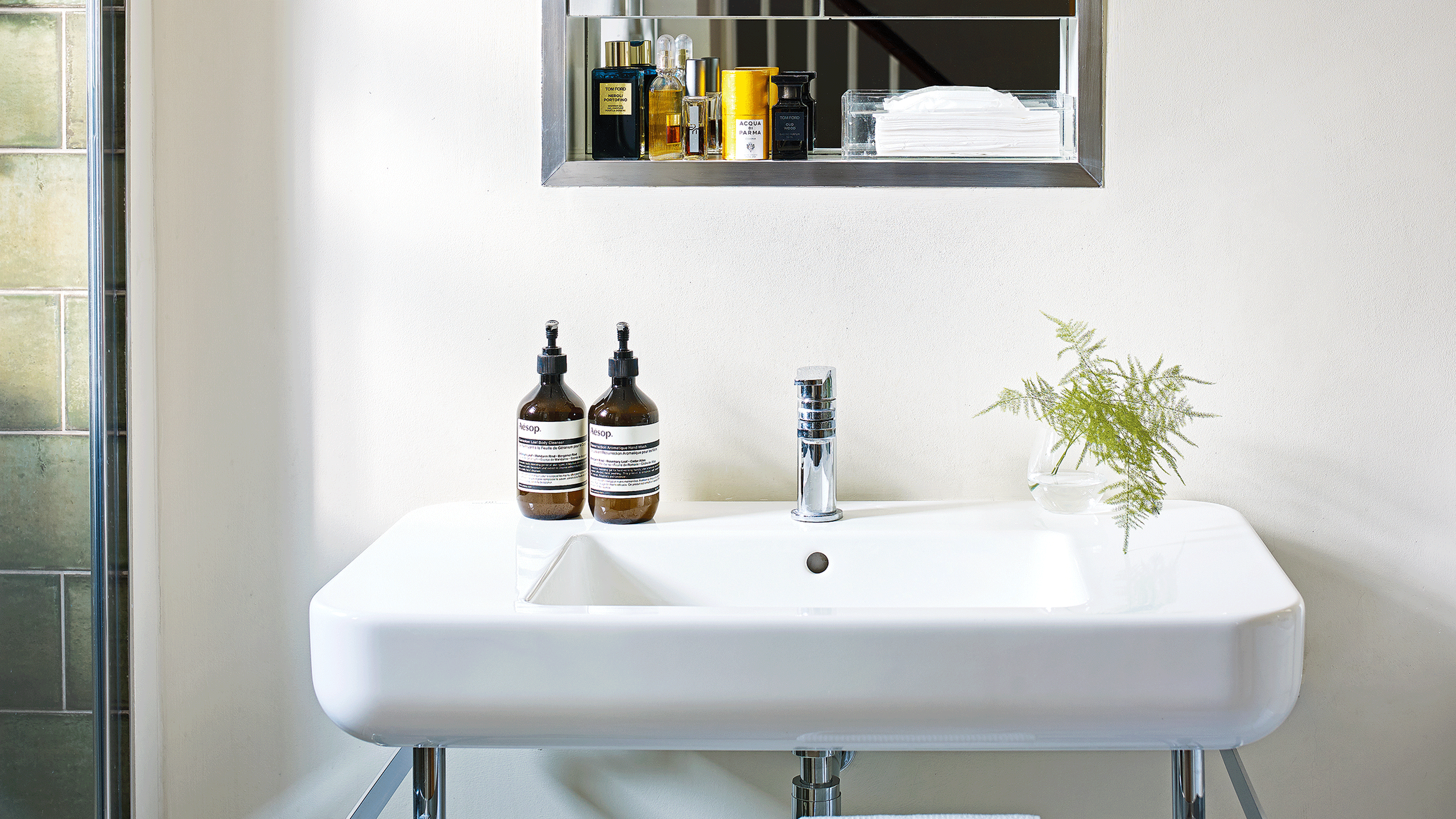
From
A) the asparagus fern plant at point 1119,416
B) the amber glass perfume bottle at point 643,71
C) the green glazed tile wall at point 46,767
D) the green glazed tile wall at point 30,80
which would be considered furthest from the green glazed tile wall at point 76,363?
the asparagus fern plant at point 1119,416

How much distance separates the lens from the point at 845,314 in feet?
3.73

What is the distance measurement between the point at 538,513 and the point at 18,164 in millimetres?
625

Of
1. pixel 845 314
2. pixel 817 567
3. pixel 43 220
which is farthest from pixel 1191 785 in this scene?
pixel 43 220

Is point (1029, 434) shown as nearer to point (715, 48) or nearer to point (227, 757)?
point (715, 48)

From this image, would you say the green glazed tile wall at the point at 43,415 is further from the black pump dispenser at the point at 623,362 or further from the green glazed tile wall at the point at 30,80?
the black pump dispenser at the point at 623,362

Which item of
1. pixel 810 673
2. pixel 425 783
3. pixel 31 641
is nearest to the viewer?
pixel 810 673

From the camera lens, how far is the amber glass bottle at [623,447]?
1.01 metres

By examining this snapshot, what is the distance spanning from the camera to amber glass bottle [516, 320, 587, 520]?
40.3 inches

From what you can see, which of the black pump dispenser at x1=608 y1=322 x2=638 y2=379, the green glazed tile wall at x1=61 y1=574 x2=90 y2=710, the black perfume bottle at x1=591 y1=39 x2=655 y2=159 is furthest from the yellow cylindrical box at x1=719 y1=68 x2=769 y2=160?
the green glazed tile wall at x1=61 y1=574 x2=90 y2=710

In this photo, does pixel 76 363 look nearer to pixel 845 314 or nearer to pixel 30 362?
pixel 30 362

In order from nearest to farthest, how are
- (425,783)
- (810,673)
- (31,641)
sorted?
(810,673), (425,783), (31,641)

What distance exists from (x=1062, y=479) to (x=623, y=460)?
0.46m

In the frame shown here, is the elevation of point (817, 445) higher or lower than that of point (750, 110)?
lower

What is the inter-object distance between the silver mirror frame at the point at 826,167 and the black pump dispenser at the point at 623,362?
0.20m
